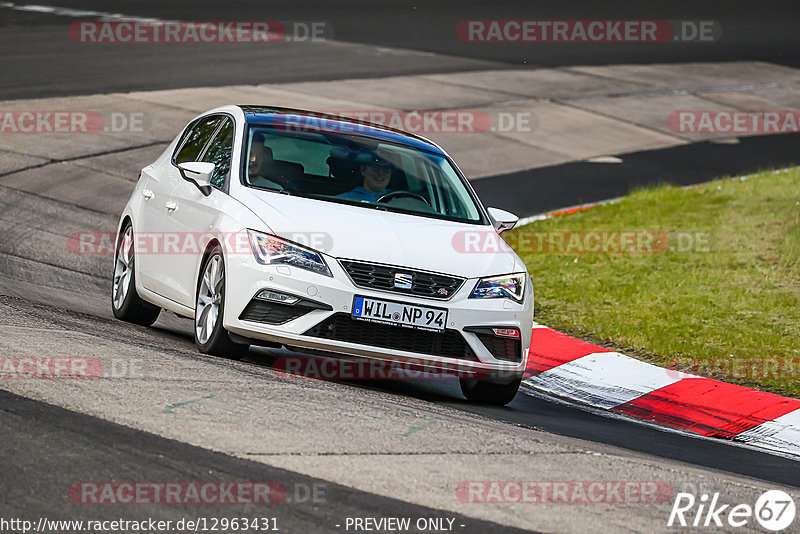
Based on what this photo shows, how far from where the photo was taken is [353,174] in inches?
333

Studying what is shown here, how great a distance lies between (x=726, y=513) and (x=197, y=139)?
207 inches

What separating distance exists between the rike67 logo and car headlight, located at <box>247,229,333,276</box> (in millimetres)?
2670

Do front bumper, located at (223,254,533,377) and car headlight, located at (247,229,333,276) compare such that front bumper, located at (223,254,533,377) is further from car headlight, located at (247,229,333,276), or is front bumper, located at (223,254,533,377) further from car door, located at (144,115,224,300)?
car door, located at (144,115,224,300)

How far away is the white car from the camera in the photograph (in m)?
7.40

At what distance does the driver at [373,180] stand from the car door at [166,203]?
4.22ft

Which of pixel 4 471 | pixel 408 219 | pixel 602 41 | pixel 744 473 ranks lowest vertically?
pixel 744 473

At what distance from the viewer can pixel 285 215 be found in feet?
25.2

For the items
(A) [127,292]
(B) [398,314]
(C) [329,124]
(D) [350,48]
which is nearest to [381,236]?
(B) [398,314]

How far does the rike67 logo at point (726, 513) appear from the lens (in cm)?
539

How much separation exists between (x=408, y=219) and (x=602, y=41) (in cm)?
2517

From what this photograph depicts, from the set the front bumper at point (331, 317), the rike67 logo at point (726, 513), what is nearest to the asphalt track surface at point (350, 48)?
the front bumper at point (331, 317)

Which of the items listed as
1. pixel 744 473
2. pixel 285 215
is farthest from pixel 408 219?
pixel 744 473

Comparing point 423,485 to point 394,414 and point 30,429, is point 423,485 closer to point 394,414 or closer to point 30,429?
point 394,414

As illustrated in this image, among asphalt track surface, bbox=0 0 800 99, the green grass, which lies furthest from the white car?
asphalt track surface, bbox=0 0 800 99
